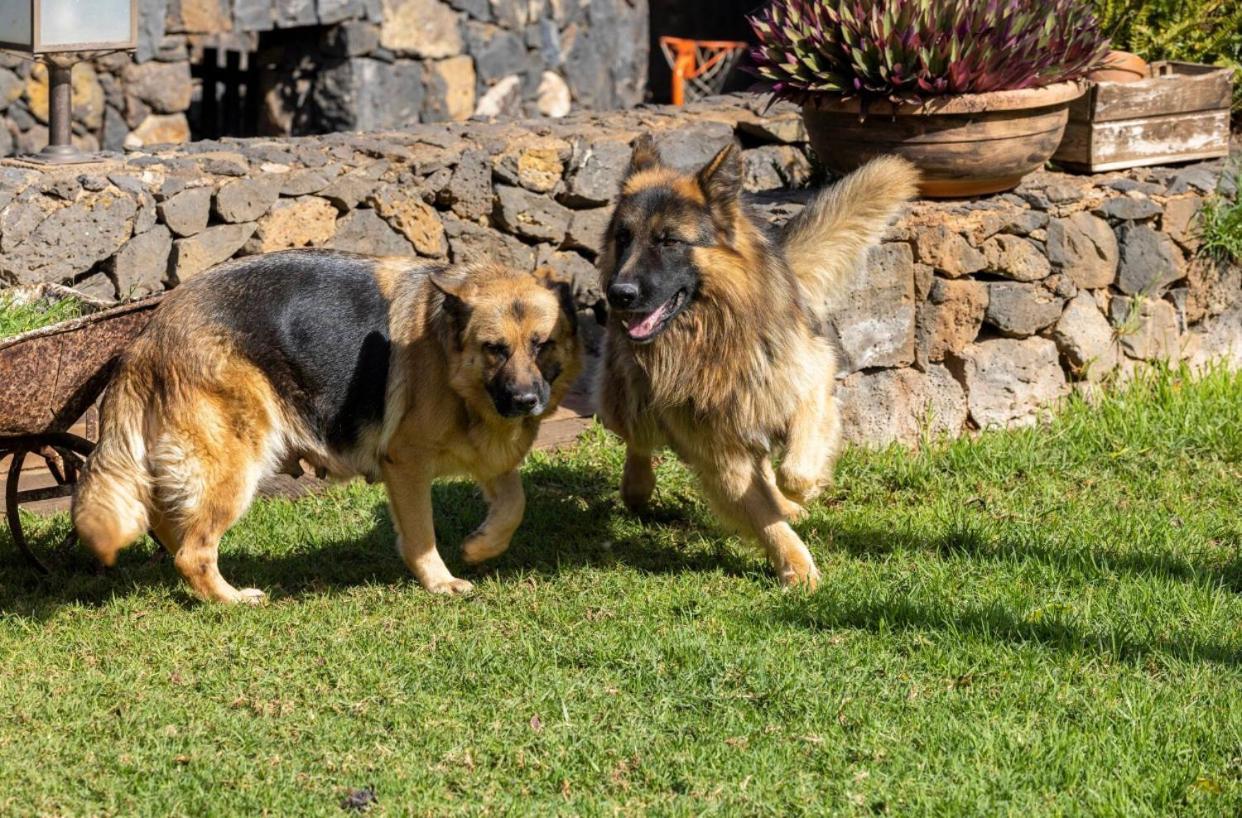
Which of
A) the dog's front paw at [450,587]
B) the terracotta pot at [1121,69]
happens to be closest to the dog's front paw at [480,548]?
the dog's front paw at [450,587]

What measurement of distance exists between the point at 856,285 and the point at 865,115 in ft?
2.91

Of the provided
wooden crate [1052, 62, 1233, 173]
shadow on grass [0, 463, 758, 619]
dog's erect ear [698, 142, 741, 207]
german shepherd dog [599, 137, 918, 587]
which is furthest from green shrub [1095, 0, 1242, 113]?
shadow on grass [0, 463, 758, 619]

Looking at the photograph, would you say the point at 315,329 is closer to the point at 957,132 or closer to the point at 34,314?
the point at 34,314

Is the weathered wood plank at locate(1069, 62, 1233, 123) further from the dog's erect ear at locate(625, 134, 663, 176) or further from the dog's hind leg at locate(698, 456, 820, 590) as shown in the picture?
the dog's hind leg at locate(698, 456, 820, 590)

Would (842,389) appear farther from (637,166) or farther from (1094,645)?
(1094,645)

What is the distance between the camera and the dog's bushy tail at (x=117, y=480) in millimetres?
5422

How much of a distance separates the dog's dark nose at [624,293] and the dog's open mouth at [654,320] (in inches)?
6.1

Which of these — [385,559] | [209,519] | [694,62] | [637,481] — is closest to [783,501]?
[637,481]

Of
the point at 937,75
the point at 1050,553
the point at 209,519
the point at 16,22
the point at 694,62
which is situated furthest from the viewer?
the point at 694,62

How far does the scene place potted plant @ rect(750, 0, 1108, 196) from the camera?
23.9 ft

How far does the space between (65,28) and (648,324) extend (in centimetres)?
387

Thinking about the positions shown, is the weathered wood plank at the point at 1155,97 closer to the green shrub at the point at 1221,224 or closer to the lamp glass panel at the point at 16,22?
the green shrub at the point at 1221,224

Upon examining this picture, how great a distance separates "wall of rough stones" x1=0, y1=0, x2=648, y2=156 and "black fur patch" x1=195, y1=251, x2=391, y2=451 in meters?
6.09

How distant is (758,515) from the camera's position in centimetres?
607
